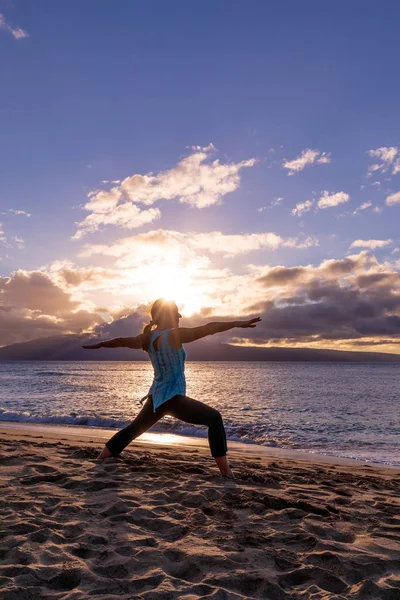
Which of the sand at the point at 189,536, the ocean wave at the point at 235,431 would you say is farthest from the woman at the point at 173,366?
the ocean wave at the point at 235,431

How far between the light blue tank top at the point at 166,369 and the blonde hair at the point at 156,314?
0.23 feet

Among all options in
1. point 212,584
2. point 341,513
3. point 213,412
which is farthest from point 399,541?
point 213,412

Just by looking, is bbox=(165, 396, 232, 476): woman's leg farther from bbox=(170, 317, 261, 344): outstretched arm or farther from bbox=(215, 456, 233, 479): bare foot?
bbox=(170, 317, 261, 344): outstretched arm

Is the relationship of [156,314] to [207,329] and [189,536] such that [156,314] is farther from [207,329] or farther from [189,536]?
[189,536]

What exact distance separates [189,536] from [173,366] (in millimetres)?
2404

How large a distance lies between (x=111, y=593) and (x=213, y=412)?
3.11 metres

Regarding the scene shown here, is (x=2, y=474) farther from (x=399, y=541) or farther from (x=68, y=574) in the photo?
(x=399, y=541)

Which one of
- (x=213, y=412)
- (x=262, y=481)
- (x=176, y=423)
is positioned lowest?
(x=176, y=423)

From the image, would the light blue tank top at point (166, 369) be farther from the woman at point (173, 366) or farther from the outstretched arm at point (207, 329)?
the outstretched arm at point (207, 329)

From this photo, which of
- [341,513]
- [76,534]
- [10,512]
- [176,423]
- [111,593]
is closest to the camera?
[111,593]

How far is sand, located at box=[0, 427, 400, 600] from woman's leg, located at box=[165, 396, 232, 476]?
48 centimetres

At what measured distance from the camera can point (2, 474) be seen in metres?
6.09

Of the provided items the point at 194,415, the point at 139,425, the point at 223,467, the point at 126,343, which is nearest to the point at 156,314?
the point at 126,343

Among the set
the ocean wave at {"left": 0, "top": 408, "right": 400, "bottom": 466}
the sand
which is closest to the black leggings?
the sand
